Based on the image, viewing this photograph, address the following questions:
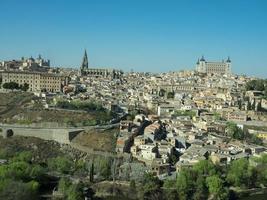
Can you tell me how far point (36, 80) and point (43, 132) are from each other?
13910 mm

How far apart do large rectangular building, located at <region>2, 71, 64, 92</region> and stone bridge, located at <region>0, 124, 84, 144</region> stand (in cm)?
1312

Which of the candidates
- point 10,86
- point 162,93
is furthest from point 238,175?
point 162,93

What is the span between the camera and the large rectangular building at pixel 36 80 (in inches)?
1550

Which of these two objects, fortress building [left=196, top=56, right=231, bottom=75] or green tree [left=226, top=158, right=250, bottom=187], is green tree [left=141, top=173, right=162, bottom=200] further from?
fortress building [left=196, top=56, right=231, bottom=75]

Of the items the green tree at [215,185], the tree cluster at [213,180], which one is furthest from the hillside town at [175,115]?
the green tree at [215,185]

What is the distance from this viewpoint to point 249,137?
2894 centimetres

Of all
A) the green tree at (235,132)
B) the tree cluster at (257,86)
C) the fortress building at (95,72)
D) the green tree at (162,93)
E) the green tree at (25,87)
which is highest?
the fortress building at (95,72)

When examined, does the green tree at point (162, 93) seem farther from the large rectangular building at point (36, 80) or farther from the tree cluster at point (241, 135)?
the tree cluster at point (241, 135)

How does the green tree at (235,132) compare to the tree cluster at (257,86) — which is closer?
the green tree at (235,132)

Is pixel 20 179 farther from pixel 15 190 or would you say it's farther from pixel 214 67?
pixel 214 67

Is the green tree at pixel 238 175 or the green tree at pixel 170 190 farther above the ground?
the green tree at pixel 238 175

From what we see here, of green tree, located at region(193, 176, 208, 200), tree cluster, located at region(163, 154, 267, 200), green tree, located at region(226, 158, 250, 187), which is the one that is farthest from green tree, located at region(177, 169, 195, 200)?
green tree, located at region(226, 158, 250, 187)

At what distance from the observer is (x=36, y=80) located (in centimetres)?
3941

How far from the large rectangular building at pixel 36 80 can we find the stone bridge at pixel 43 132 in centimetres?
1312
